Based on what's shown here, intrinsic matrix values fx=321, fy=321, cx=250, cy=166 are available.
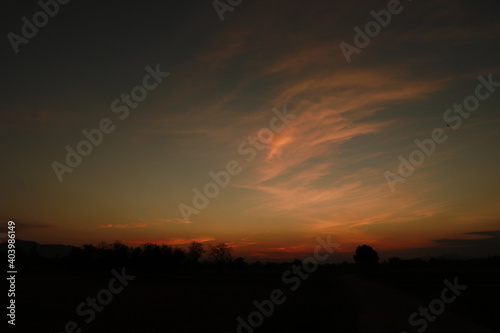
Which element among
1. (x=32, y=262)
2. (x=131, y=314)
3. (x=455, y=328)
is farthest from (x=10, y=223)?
(x=32, y=262)

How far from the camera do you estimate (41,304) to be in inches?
920

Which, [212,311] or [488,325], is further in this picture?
[212,311]

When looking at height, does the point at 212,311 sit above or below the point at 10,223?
below

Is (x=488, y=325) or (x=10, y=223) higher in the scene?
(x=10, y=223)

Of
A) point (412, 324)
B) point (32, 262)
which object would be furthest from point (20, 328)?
point (32, 262)

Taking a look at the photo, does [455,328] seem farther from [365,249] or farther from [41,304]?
[365,249]

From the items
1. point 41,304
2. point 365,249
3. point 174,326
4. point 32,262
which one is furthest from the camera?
point 365,249

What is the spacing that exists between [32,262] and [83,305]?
113m

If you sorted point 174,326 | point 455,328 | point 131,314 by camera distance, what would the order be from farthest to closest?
1. point 131,314
2. point 174,326
3. point 455,328

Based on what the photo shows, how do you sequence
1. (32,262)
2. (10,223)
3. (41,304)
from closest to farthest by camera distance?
(10,223) < (41,304) < (32,262)

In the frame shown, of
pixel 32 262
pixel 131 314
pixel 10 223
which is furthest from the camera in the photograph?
pixel 32 262

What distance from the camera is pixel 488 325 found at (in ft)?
48.1

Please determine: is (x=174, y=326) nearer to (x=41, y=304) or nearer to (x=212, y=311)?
(x=212, y=311)

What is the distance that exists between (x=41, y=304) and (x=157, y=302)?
27.2 ft
